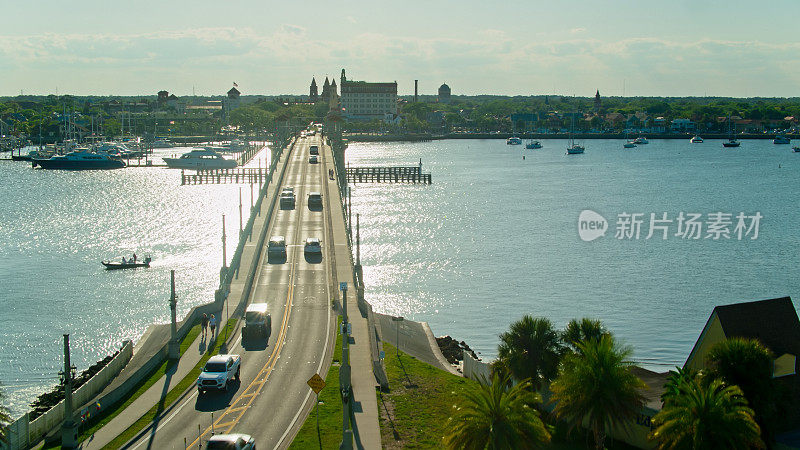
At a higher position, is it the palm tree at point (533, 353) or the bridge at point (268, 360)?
the palm tree at point (533, 353)

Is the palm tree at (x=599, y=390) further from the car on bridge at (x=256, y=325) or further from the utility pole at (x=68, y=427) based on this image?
the car on bridge at (x=256, y=325)

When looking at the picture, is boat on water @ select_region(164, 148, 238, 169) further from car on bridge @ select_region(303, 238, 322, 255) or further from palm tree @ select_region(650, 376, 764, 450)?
palm tree @ select_region(650, 376, 764, 450)

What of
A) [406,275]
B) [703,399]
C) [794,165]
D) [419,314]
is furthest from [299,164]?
[794,165]

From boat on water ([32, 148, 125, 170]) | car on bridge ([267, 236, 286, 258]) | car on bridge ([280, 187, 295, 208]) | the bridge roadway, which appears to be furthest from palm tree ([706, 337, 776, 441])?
boat on water ([32, 148, 125, 170])

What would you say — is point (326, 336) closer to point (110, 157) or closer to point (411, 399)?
point (411, 399)

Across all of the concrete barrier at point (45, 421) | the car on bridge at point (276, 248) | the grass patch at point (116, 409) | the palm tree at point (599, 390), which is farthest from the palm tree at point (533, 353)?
the car on bridge at point (276, 248)
